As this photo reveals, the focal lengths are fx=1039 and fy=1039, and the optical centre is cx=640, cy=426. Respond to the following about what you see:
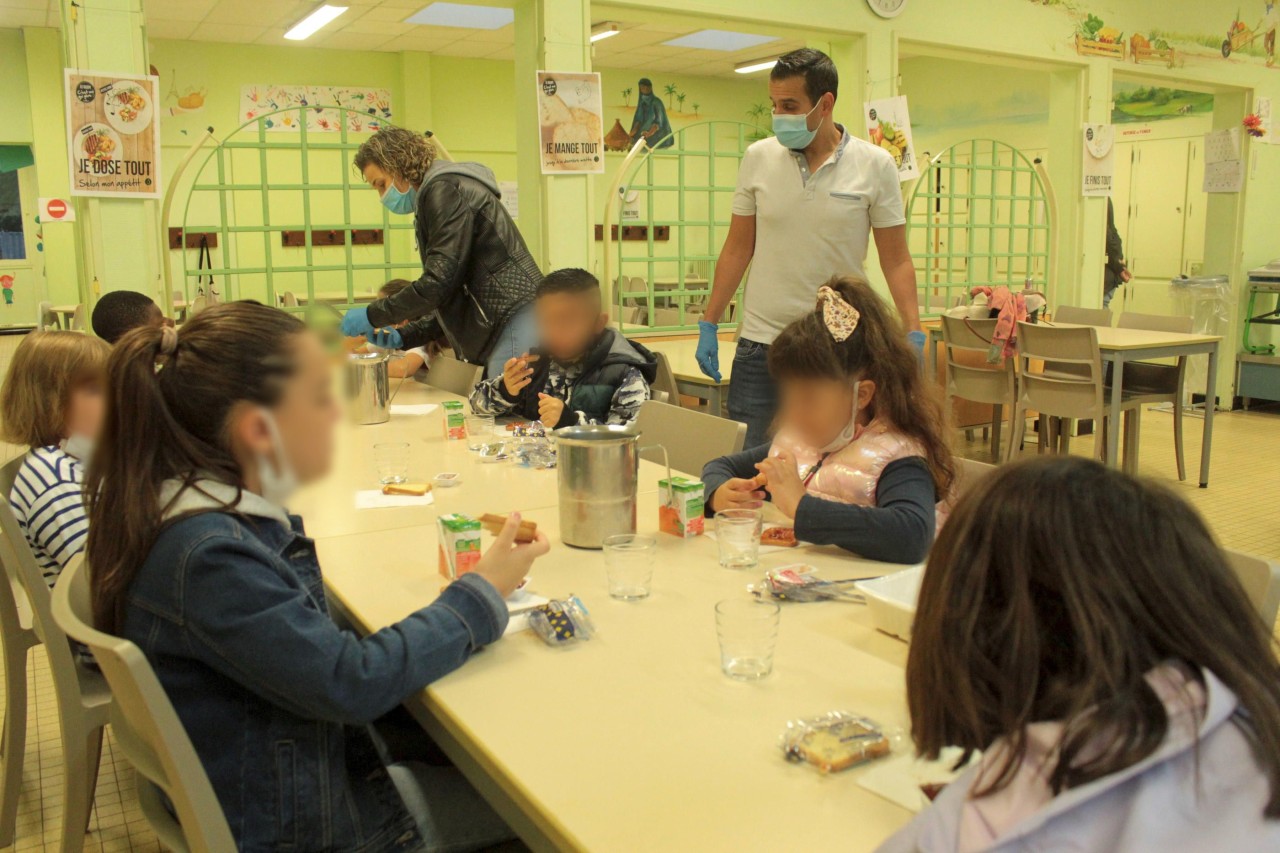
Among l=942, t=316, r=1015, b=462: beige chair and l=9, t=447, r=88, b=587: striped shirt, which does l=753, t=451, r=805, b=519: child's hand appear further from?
l=942, t=316, r=1015, b=462: beige chair

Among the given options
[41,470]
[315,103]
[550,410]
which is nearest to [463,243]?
[550,410]

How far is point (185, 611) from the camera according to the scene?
3.56ft

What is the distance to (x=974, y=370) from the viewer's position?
5.42m

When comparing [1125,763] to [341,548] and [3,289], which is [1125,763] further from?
[3,289]

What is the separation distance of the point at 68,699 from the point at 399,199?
2146 millimetres

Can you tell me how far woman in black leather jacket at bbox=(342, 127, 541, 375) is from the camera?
10.8 ft

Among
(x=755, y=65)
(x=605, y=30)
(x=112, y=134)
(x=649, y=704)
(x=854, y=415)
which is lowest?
(x=649, y=704)

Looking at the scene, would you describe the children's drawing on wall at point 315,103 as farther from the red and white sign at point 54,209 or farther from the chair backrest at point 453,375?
the chair backrest at point 453,375

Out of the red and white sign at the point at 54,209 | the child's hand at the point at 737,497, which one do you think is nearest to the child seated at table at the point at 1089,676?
the child's hand at the point at 737,497

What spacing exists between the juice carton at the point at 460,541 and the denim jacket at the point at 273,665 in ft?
0.97

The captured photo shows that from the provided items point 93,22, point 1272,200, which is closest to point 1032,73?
point 1272,200

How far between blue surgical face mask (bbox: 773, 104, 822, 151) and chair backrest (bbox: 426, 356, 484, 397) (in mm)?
1287

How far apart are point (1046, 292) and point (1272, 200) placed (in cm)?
239

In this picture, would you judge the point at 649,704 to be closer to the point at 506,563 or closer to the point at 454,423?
the point at 506,563
